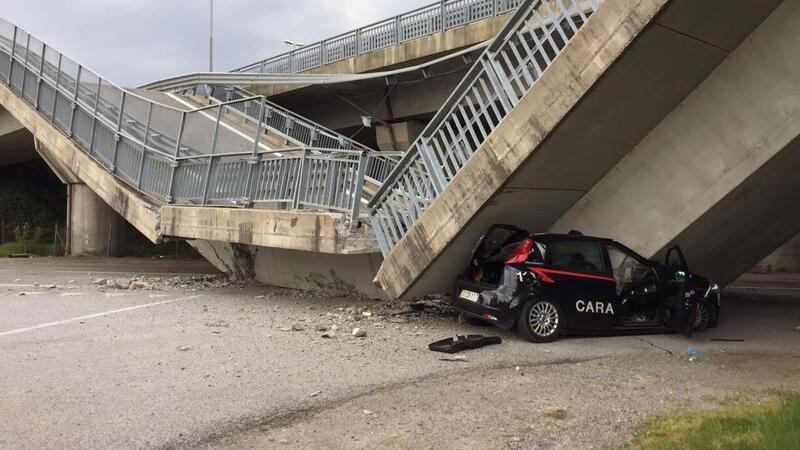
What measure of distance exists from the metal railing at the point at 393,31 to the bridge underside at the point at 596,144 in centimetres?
999

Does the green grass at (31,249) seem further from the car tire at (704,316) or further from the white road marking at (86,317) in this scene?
the car tire at (704,316)

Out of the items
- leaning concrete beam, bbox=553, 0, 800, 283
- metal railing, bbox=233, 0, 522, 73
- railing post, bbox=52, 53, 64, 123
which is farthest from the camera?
metal railing, bbox=233, 0, 522, 73

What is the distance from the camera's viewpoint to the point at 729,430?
3.64 metres

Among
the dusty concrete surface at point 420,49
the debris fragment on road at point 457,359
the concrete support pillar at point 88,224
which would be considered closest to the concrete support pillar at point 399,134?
the dusty concrete surface at point 420,49

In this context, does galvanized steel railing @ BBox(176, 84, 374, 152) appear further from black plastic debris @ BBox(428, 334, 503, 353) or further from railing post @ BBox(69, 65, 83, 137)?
black plastic debris @ BBox(428, 334, 503, 353)

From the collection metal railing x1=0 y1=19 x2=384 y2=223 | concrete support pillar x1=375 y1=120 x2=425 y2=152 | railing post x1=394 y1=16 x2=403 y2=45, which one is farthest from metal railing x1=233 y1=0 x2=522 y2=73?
metal railing x1=0 y1=19 x2=384 y2=223

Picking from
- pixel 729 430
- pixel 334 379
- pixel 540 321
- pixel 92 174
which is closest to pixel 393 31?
pixel 92 174

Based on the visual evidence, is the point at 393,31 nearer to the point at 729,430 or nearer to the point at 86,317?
the point at 86,317

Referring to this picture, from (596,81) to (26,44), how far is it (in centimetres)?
1761

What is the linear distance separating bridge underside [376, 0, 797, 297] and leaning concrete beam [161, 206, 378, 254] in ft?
2.47

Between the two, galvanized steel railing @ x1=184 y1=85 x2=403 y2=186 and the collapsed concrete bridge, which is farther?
galvanized steel railing @ x1=184 y1=85 x2=403 y2=186

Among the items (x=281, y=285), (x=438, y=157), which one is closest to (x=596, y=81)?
(x=438, y=157)

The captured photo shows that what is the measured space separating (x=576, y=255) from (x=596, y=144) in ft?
4.41

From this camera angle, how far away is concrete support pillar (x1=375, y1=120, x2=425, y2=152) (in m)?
20.9
